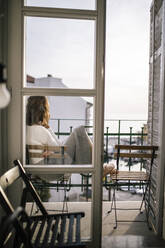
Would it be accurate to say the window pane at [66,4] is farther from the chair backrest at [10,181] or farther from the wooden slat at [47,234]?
the wooden slat at [47,234]

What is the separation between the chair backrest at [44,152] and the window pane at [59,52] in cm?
55

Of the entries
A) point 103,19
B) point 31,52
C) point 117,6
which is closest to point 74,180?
point 31,52

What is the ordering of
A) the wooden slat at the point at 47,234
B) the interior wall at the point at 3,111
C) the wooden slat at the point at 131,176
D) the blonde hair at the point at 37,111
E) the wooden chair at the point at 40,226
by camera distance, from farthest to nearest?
the wooden slat at the point at 131,176
the blonde hair at the point at 37,111
the interior wall at the point at 3,111
the wooden slat at the point at 47,234
the wooden chair at the point at 40,226

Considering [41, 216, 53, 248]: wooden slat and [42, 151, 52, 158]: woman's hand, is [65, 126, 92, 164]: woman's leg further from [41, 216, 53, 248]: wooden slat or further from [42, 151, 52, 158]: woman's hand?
[41, 216, 53, 248]: wooden slat

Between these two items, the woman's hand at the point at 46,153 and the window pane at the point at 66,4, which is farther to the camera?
the woman's hand at the point at 46,153

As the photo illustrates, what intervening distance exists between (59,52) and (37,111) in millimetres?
559

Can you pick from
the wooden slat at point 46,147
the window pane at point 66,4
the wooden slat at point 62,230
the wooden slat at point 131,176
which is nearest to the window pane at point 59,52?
the window pane at point 66,4

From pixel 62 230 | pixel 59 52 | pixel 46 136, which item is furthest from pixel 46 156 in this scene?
pixel 59 52

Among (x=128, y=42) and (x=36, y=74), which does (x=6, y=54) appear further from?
(x=128, y=42)

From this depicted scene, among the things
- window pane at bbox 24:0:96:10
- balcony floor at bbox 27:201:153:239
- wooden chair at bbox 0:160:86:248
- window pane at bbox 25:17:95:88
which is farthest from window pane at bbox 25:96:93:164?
window pane at bbox 24:0:96:10

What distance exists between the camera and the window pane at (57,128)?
1867 mm

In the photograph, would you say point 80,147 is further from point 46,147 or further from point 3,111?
point 3,111

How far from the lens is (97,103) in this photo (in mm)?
1855

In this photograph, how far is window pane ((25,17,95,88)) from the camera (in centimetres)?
182
